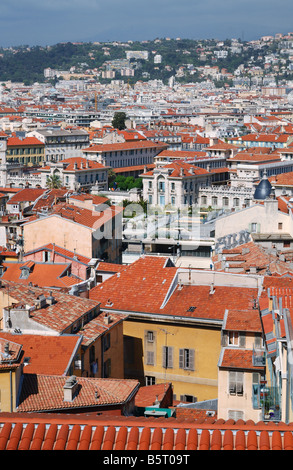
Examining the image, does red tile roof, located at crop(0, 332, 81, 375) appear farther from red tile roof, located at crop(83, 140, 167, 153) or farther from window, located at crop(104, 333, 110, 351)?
red tile roof, located at crop(83, 140, 167, 153)

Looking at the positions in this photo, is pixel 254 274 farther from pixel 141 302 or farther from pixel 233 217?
pixel 233 217

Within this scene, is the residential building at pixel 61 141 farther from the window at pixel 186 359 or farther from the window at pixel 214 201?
the window at pixel 186 359

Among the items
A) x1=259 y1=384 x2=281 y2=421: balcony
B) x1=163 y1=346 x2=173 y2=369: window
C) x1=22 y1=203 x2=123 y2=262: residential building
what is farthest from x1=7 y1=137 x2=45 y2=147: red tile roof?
x1=259 y1=384 x2=281 y2=421: balcony

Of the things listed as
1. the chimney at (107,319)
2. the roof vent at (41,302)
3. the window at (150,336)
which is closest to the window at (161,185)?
the window at (150,336)

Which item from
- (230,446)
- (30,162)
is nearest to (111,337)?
(230,446)

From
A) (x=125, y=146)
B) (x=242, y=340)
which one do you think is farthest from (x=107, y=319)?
(x=125, y=146)
